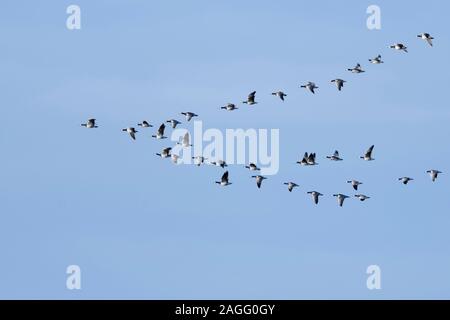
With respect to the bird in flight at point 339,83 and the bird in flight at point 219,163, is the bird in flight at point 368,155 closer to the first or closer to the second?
the bird in flight at point 339,83

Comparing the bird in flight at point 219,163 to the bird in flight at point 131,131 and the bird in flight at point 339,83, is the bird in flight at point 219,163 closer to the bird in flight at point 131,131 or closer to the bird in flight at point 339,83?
the bird in flight at point 131,131

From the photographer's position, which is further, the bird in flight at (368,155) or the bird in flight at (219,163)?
the bird in flight at (368,155)

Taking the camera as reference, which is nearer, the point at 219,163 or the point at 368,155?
the point at 219,163

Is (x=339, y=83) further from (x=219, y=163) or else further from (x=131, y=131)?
(x=131, y=131)

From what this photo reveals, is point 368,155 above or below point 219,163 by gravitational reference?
above

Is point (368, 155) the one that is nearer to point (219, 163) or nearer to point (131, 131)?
point (219, 163)

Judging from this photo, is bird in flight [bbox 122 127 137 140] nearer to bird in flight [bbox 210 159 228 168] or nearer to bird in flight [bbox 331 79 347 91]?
bird in flight [bbox 210 159 228 168]

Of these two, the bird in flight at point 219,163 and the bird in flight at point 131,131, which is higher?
the bird in flight at point 131,131

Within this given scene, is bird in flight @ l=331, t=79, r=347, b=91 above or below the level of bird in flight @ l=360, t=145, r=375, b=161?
above

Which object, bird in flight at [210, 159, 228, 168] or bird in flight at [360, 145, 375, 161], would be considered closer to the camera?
bird in flight at [210, 159, 228, 168]

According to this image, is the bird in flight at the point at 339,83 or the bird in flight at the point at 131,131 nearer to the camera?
the bird in flight at the point at 339,83
